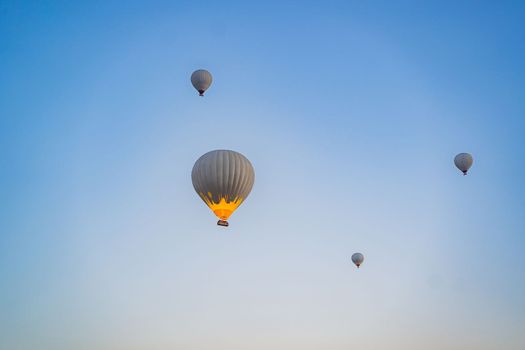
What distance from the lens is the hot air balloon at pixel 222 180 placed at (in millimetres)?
26375

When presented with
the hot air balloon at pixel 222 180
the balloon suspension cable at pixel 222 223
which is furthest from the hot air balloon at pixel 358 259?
the balloon suspension cable at pixel 222 223

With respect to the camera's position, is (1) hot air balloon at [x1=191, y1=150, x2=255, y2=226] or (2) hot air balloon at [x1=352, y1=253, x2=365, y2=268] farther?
(2) hot air balloon at [x1=352, y1=253, x2=365, y2=268]

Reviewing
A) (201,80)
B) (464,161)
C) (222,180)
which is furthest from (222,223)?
(464,161)

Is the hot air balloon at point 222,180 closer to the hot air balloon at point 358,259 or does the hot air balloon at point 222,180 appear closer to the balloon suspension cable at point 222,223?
the balloon suspension cable at point 222,223

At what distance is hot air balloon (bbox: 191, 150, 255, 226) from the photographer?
86.5ft

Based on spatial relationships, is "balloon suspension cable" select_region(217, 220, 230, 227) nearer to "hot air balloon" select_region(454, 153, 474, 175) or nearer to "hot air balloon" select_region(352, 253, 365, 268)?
"hot air balloon" select_region(352, 253, 365, 268)

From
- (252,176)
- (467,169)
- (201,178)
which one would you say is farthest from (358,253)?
(201,178)

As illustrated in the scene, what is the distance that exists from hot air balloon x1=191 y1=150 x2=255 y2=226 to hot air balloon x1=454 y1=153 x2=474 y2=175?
1969 centimetres

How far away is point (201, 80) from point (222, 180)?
8.10 meters

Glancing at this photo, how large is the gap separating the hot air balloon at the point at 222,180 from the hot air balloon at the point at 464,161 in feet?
64.6

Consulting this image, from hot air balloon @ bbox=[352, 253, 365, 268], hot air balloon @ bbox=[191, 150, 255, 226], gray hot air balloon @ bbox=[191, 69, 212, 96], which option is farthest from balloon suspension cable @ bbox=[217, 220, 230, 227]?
hot air balloon @ bbox=[352, 253, 365, 268]

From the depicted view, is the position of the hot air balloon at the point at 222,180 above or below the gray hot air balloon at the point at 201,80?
below

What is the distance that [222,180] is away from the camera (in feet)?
86.4

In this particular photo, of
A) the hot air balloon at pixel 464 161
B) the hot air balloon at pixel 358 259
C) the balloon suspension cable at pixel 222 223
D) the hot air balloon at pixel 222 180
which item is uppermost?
the hot air balloon at pixel 464 161
